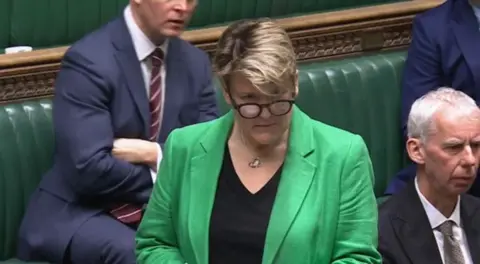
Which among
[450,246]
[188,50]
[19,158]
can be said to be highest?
[188,50]

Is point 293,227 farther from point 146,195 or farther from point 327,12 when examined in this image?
point 327,12

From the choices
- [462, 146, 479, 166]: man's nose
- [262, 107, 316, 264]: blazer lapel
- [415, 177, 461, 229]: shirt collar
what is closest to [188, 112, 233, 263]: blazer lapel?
[262, 107, 316, 264]: blazer lapel

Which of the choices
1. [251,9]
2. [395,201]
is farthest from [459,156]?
[251,9]

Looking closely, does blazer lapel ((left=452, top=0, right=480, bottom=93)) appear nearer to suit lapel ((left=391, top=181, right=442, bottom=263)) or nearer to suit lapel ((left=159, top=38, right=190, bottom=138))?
suit lapel ((left=391, top=181, right=442, bottom=263))

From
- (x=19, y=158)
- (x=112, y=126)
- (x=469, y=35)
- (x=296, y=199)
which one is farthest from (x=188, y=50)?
(x=296, y=199)

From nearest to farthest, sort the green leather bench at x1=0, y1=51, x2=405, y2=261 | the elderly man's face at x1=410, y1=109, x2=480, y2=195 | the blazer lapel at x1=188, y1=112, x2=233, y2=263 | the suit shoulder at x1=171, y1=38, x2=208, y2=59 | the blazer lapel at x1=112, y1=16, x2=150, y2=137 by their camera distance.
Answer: the blazer lapel at x1=188, y1=112, x2=233, y2=263
the elderly man's face at x1=410, y1=109, x2=480, y2=195
the blazer lapel at x1=112, y1=16, x2=150, y2=137
the suit shoulder at x1=171, y1=38, x2=208, y2=59
the green leather bench at x1=0, y1=51, x2=405, y2=261

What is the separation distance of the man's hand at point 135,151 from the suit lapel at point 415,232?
627 mm

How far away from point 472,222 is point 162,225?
3.00 feet

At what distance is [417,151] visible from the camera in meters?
3.05

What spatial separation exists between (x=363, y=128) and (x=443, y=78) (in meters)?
0.31

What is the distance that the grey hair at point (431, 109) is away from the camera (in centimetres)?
302

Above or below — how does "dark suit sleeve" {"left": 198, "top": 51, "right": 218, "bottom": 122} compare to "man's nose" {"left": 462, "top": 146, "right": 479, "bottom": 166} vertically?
below

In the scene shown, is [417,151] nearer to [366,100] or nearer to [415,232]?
[415,232]

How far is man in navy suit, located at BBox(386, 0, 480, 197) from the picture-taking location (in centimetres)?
362
